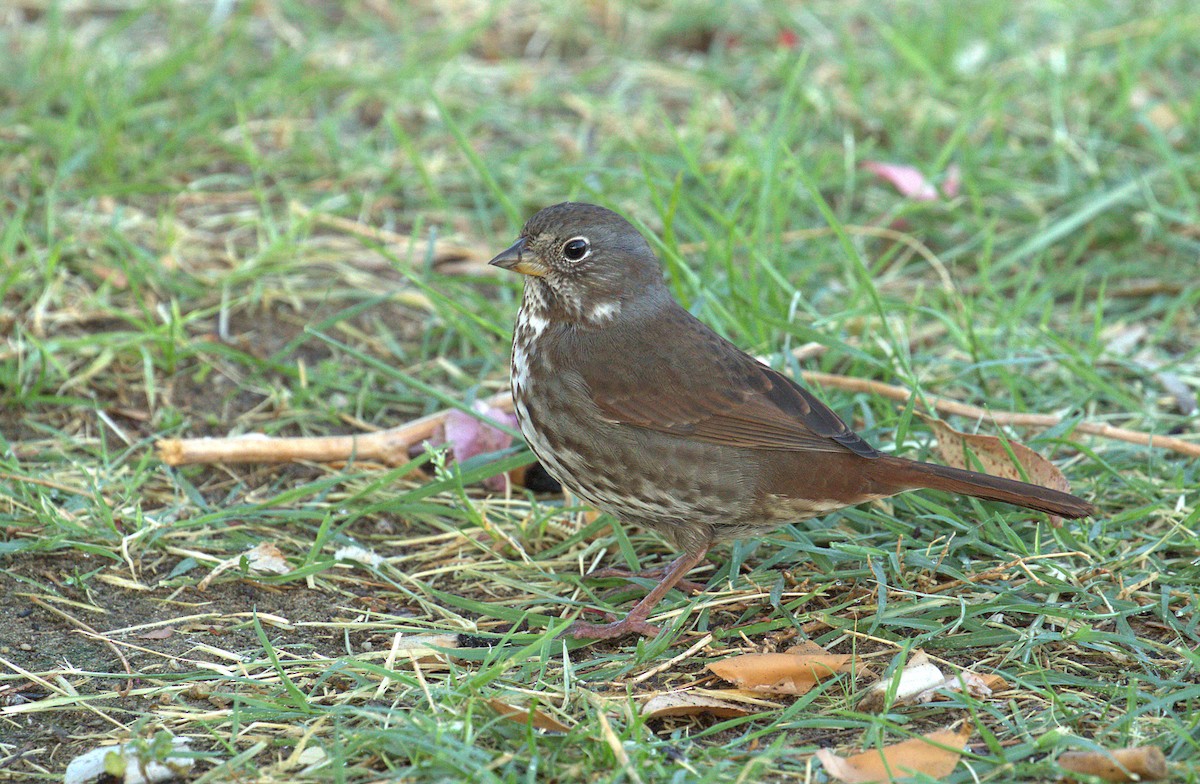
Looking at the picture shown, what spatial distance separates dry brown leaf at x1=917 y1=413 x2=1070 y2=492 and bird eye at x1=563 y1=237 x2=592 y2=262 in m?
1.11

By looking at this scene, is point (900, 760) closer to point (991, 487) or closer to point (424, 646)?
point (991, 487)

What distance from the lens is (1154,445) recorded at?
390cm

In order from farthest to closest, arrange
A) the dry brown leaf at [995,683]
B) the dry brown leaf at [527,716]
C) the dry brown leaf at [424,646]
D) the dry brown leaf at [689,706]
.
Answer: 1. the dry brown leaf at [424,646]
2. the dry brown leaf at [995,683]
3. the dry brown leaf at [689,706]
4. the dry brown leaf at [527,716]

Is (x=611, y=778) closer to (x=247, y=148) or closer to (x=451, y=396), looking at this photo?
(x=451, y=396)

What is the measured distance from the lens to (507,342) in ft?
15.4

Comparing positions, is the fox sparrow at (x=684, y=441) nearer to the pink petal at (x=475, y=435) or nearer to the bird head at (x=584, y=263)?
the bird head at (x=584, y=263)

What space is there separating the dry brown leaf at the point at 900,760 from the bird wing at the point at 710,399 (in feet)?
2.78

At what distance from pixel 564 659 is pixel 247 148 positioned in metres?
3.09

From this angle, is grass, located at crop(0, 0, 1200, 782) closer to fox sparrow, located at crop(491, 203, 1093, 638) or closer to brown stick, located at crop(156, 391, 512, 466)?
brown stick, located at crop(156, 391, 512, 466)

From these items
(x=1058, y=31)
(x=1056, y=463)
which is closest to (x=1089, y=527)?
(x=1056, y=463)

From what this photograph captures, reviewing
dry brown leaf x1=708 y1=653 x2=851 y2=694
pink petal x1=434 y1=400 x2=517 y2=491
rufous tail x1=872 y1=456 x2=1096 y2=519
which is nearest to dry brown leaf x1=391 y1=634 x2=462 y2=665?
dry brown leaf x1=708 y1=653 x2=851 y2=694

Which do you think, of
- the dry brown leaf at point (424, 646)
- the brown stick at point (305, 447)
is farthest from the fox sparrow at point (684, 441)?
the brown stick at point (305, 447)

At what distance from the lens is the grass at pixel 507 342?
295cm

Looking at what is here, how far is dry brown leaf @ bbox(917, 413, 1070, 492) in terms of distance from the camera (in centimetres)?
368
